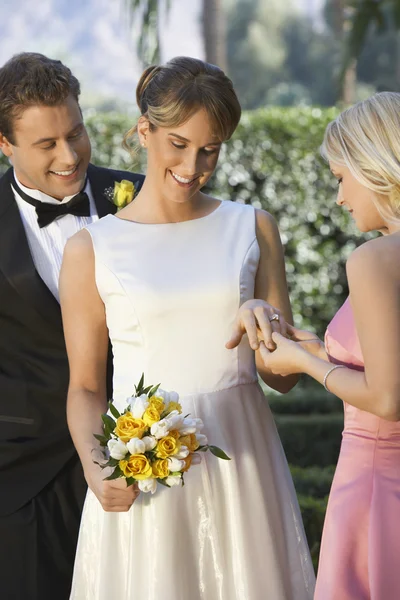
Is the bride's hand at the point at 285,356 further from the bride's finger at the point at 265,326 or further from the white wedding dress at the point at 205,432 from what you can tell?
the white wedding dress at the point at 205,432

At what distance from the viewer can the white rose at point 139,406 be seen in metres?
2.71

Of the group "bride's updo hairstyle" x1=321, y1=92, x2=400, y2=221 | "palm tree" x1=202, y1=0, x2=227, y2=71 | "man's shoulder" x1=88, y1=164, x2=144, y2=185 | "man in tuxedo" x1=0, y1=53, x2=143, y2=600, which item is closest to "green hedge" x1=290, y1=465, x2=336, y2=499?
"man in tuxedo" x1=0, y1=53, x2=143, y2=600

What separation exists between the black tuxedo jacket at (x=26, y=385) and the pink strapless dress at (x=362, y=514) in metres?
1.05

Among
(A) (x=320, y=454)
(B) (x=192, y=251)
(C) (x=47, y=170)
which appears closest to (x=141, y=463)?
(B) (x=192, y=251)

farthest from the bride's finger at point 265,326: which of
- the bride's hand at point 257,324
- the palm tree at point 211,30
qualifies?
the palm tree at point 211,30

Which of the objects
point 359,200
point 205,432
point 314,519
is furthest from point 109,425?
point 314,519

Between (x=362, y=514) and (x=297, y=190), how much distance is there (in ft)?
27.4

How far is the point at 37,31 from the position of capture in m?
50.5

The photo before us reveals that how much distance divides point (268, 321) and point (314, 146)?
8204 millimetres

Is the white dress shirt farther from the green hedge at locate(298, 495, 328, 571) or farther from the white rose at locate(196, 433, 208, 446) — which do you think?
the green hedge at locate(298, 495, 328, 571)

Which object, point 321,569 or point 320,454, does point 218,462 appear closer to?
point 321,569

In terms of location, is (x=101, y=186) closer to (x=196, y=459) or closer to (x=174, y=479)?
(x=196, y=459)

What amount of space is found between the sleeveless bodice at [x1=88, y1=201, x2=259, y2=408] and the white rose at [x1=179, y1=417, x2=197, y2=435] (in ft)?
1.18

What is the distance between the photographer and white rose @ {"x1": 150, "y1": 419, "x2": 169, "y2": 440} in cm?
267
